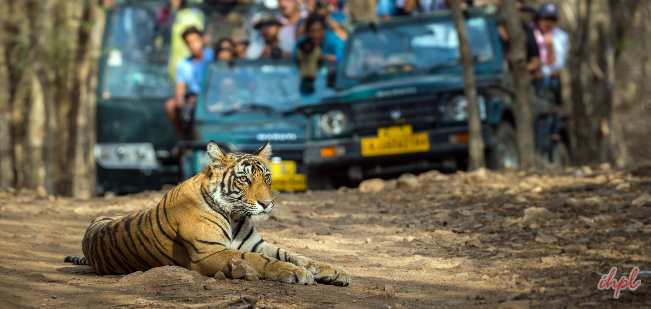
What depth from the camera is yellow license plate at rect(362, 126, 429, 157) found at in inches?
364

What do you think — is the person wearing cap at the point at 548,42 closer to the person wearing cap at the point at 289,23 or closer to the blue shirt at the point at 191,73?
the person wearing cap at the point at 289,23

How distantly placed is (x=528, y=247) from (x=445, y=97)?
418 centimetres

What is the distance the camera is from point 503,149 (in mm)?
9789

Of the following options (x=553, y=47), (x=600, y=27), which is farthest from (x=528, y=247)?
(x=600, y=27)

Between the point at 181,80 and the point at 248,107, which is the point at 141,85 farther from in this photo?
the point at 248,107

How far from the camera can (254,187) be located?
4473 millimetres

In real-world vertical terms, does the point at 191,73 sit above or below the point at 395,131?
above

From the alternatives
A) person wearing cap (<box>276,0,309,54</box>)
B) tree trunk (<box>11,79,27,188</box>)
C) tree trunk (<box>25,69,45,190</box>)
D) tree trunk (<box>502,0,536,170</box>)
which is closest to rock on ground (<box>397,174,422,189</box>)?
tree trunk (<box>502,0,536,170</box>)

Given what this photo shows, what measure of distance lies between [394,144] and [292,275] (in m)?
5.23

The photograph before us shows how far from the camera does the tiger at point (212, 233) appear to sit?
174 inches

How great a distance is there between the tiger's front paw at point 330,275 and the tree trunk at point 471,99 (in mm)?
4855

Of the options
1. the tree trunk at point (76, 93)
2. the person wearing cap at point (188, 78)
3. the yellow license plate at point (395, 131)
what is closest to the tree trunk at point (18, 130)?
the tree trunk at point (76, 93)

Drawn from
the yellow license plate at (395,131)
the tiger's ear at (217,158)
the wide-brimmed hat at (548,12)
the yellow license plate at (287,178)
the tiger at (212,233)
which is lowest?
the yellow license plate at (287,178)

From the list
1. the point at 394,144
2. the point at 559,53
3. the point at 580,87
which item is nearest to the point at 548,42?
the point at 559,53
